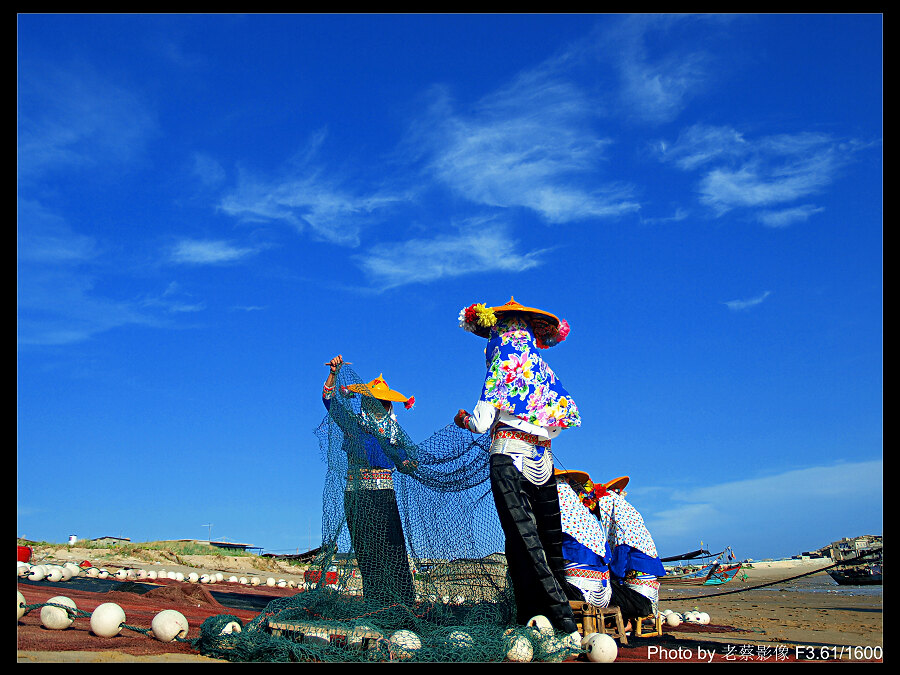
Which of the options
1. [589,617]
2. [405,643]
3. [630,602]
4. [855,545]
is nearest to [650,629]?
[630,602]

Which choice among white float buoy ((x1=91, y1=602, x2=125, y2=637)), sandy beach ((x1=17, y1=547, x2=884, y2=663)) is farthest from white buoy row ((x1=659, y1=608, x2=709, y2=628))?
white float buoy ((x1=91, y1=602, x2=125, y2=637))

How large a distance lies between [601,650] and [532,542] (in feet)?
5.03

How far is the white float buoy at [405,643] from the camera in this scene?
18.3 feet

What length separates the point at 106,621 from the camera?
614 cm

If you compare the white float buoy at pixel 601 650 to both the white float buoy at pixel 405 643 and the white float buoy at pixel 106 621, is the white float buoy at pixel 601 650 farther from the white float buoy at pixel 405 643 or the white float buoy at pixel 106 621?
the white float buoy at pixel 106 621

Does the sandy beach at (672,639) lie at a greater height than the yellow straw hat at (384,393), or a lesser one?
lesser

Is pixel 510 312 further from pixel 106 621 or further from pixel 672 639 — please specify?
pixel 106 621

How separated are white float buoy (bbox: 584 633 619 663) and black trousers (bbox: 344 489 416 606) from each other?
2.36 meters

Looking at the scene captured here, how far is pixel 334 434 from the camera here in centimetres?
787

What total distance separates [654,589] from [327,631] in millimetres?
4663

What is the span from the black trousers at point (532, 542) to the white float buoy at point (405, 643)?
5.96ft

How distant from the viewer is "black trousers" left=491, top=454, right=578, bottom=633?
7.05 metres

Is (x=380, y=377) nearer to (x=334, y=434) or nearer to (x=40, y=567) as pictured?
(x=334, y=434)

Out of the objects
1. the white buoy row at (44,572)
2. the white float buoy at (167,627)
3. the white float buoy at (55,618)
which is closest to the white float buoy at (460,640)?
the white float buoy at (167,627)
